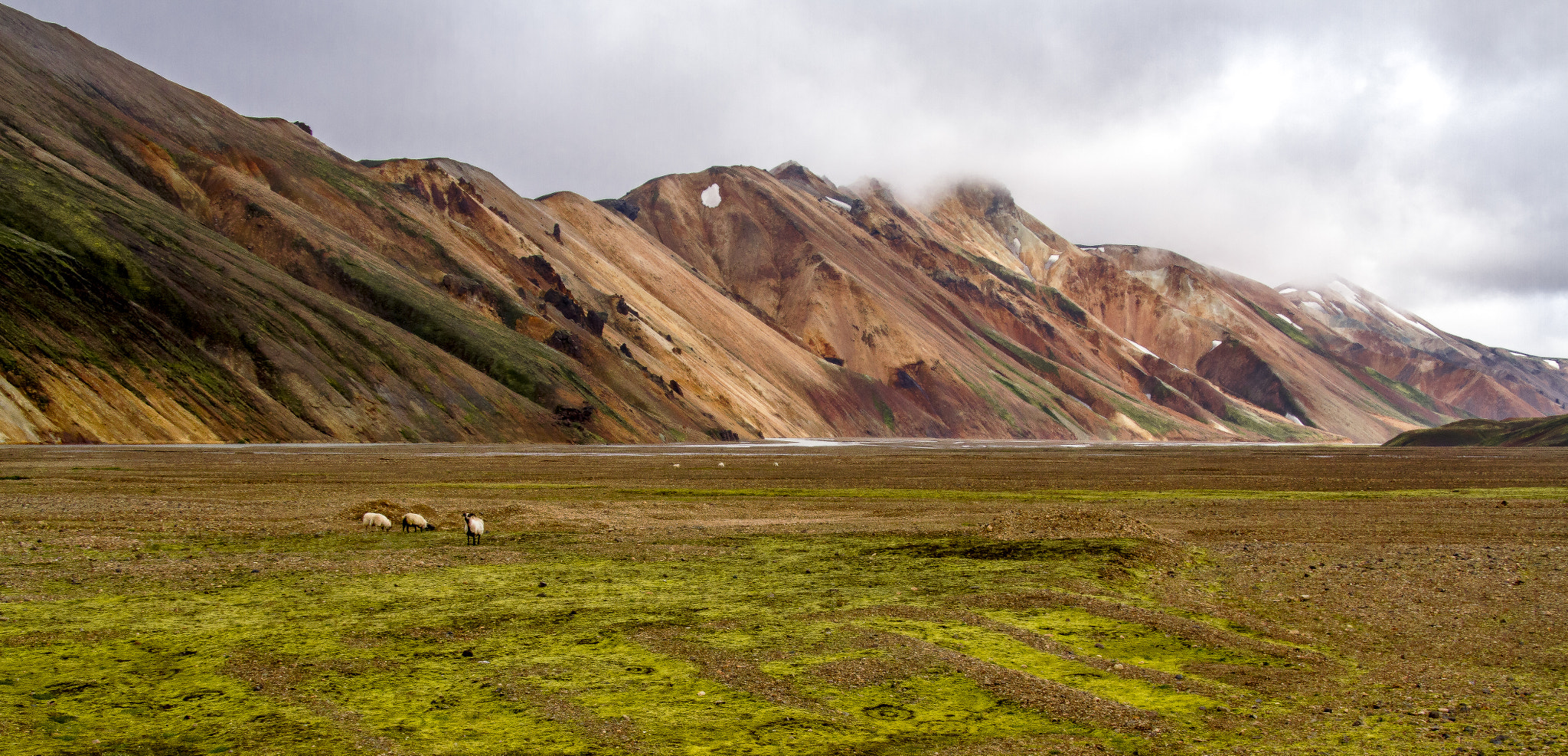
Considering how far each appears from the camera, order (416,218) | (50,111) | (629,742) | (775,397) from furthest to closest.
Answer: (775,397) → (416,218) → (50,111) → (629,742)

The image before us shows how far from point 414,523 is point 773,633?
13496mm

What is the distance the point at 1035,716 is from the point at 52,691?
8148 mm

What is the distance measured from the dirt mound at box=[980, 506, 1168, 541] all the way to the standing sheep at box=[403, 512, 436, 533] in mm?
12198

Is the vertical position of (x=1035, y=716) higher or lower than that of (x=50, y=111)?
lower

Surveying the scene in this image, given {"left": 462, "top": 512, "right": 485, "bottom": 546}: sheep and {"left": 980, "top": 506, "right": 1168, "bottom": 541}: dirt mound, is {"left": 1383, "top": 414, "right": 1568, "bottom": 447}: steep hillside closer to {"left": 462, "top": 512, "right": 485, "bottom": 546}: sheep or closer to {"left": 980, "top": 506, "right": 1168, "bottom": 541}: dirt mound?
{"left": 980, "top": 506, "right": 1168, "bottom": 541}: dirt mound

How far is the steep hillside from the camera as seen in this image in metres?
109

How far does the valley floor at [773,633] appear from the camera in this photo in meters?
7.79

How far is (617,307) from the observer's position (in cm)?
13175

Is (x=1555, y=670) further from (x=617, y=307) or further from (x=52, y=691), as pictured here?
(x=617, y=307)

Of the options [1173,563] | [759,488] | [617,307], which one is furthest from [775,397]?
[1173,563]

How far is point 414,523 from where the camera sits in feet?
72.2

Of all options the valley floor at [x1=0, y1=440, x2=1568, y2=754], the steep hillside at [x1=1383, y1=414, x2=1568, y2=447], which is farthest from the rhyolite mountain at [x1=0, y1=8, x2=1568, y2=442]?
the steep hillside at [x1=1383, y1=414, x2=1568, y2=447]

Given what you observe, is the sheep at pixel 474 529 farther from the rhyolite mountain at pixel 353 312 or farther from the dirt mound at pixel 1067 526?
the rhyolite mountain at pixel 353 312

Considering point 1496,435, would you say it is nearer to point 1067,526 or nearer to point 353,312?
point 1067,526
